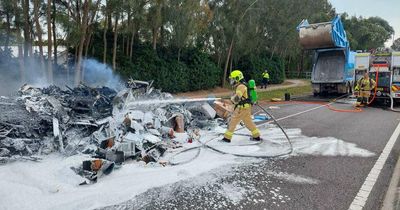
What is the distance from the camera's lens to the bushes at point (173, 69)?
21375mm

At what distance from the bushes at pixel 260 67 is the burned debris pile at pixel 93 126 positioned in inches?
932

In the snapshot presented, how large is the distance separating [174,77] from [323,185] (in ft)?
62.3

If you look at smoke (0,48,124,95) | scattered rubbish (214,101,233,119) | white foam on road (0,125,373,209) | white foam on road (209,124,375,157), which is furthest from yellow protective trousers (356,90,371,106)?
smoke (0,48,124,95)

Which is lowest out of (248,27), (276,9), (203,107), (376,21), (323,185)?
(323,185)

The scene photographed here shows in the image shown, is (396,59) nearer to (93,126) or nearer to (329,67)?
(329,67)

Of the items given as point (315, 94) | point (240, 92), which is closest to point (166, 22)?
point (315, 94)

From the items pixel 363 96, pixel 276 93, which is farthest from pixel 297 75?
pixel 363 96

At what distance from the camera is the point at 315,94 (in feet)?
68.4

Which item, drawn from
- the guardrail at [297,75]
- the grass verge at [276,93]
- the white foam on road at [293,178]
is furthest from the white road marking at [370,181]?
the guardrail at [297,75]

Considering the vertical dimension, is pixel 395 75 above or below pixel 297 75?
above

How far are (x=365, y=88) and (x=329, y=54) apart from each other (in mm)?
4341

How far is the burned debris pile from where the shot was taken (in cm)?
601

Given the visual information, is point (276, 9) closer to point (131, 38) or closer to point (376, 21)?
point (131, 38)

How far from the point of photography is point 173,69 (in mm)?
23516
